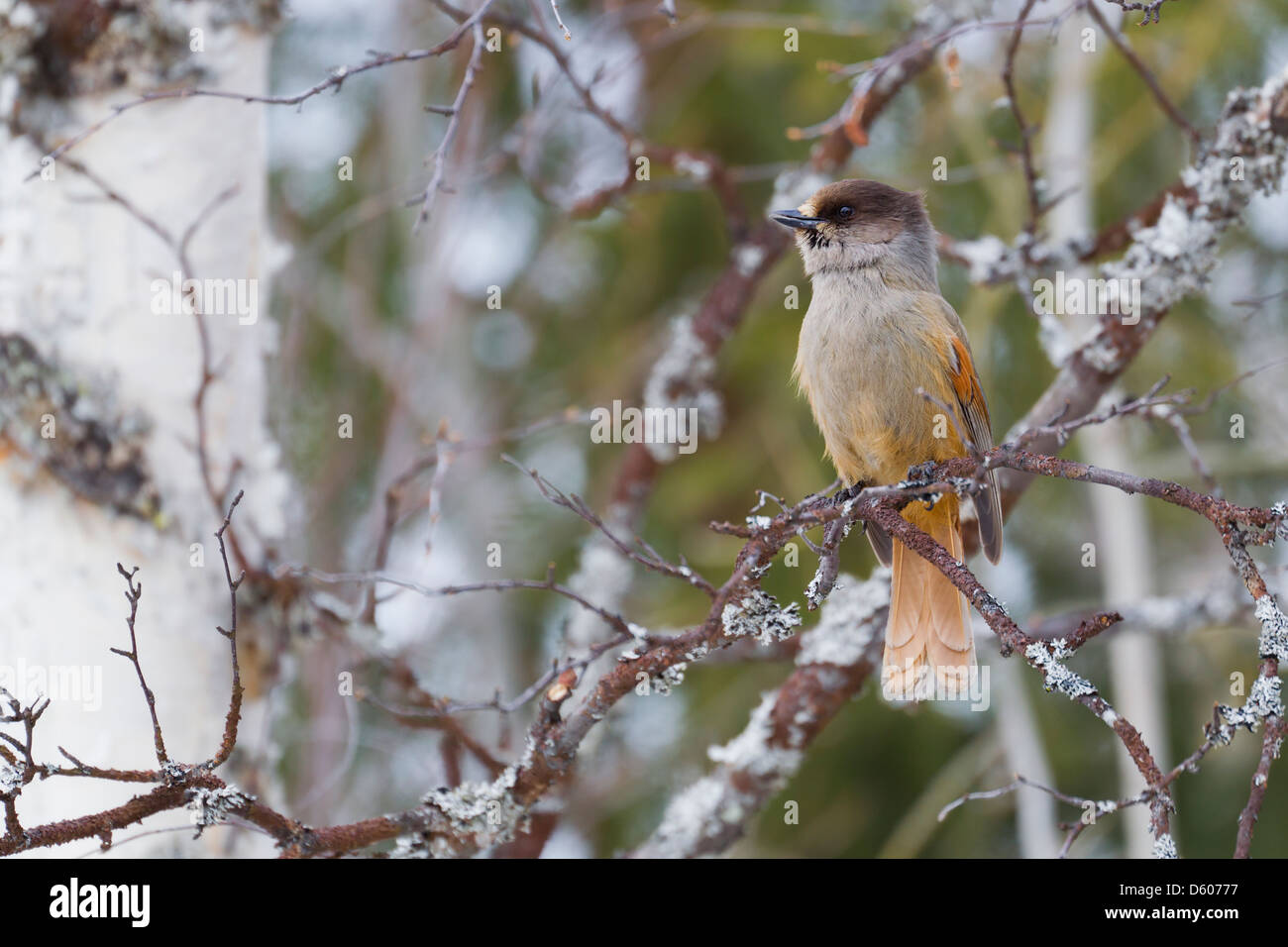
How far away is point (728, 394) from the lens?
639 cm

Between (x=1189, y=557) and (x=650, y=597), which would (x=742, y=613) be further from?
(x=1189, y=557)

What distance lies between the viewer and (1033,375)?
5.72m

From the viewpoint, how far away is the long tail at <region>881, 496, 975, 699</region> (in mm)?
3184

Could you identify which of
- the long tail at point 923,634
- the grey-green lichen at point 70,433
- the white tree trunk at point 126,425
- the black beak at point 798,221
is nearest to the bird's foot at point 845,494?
the long tail at point 923,634

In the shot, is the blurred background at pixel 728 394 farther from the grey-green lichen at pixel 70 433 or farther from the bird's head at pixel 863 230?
the grey-green lichen at pixel 70 433

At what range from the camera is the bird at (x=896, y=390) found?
3.24 meters

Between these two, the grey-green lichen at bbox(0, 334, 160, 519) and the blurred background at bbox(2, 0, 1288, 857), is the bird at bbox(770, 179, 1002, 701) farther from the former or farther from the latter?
the grey-green lichen at bbox(0, 334, 160, 519)

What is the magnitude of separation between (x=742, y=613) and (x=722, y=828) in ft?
4.54

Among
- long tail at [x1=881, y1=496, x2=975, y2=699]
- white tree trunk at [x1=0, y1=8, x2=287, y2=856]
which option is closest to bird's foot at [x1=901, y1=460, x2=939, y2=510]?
long tail at [x1=881, y1=496, x2=975, y2=699]

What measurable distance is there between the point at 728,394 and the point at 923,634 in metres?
3.30

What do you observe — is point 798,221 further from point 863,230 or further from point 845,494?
point 845,494

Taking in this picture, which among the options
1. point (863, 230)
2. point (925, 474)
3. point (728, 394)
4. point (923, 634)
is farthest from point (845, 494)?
point (728, 394)

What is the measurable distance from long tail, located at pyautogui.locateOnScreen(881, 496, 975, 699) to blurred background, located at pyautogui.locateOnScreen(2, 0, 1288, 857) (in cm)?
64
